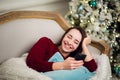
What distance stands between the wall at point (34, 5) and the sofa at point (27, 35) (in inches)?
14.1

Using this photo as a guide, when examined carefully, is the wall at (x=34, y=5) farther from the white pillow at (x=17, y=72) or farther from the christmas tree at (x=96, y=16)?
the white pillow at (x=17, y=72)

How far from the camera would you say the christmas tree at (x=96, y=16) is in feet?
7.52

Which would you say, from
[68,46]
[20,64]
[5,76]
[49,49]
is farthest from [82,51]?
[5,76]

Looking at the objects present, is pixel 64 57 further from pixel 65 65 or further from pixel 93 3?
pixel 93 3

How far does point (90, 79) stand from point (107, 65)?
0.25 metres

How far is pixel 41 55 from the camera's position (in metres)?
1.74

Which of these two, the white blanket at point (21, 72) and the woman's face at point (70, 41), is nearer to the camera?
the white blanket at point (21, 72)

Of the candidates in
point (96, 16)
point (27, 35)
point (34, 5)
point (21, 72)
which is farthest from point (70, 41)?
point (34, 5)

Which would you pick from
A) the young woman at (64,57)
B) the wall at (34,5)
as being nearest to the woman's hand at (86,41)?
the young woman at (64,57)

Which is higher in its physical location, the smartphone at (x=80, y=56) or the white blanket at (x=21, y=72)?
the white blanket at (x=21, y=72)

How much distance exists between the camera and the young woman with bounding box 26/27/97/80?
1667mm

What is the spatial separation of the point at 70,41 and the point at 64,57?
0.14m

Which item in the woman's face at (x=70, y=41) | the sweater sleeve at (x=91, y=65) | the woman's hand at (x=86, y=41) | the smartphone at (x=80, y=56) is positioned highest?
the woman's face at (x=70, y=41)

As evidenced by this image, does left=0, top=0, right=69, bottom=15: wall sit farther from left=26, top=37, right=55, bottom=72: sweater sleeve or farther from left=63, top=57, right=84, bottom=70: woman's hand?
left=63, top=57, right=84, bottom=70: woman's hand
